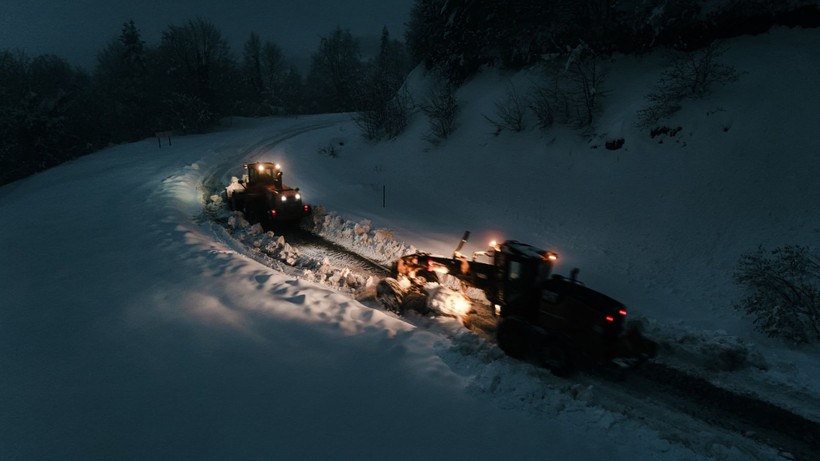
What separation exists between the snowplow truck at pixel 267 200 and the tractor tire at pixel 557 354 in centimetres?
1144

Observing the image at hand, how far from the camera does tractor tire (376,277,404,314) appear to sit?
989 cm

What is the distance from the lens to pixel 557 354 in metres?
7.57

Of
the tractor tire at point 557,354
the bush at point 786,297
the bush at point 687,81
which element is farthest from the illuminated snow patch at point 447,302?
the bush at point 687,81

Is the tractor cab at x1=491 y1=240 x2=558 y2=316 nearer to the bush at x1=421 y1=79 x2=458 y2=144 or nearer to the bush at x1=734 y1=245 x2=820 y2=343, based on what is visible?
the bush at x1=734 y1=245 x2=820 y2=343

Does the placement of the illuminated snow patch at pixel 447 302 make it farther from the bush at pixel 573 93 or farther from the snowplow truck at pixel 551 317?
the bush at pixel 573 93

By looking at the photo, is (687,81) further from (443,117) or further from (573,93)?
(443,117)

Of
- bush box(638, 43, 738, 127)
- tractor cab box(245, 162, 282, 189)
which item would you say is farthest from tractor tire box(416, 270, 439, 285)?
bush box(638, 43, 738, 127)

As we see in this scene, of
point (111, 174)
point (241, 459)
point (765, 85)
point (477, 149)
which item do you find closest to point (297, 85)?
point (111, 174)

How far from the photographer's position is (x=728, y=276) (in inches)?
434

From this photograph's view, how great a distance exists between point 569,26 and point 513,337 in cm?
1904

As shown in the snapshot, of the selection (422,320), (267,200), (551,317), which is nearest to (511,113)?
(267,200)

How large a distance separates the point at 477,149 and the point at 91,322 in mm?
17744

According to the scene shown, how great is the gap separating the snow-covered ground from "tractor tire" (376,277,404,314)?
63cm

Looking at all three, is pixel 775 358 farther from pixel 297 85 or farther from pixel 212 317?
pixel 297 85
